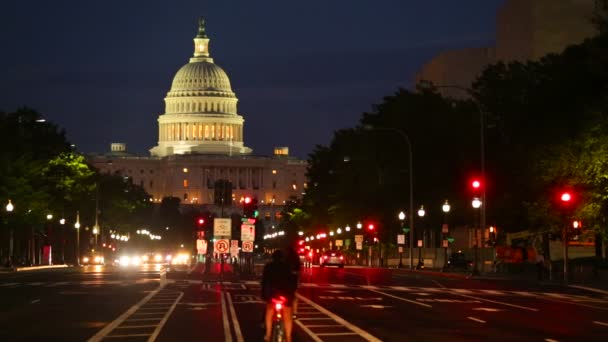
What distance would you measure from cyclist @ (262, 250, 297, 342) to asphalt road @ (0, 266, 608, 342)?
13.3 feet

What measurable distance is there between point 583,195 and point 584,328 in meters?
31.7

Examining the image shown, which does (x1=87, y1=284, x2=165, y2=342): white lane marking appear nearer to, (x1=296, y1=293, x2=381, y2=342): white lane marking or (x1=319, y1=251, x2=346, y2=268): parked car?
(x1=296, y1=293, x2=381, y2=342): white lane marking

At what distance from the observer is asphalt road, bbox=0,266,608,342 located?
93.1ft

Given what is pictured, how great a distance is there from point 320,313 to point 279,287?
13306mm

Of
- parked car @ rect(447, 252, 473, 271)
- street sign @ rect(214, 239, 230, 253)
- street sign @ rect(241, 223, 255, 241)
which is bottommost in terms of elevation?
parked car @ rect(447, 252, 473, 271)

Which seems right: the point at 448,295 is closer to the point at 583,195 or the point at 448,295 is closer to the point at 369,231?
the point at 583,195

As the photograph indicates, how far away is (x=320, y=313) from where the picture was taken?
3581 cm

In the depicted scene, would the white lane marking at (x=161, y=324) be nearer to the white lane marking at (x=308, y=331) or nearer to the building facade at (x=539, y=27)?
the white lane marking at (x=308, y=331)

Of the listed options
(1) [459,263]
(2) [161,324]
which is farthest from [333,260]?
(2) [161,324]

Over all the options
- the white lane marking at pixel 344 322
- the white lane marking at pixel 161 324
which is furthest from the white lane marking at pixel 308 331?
the white lane marking at pixel 161 324

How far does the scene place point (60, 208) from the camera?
116812mm

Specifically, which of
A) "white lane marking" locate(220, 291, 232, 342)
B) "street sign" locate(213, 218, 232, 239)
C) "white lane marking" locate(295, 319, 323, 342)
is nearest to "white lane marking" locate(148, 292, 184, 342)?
"white lane marking" locate(220, 291, 232, 342)

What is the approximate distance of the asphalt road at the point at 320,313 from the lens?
93.1 ft

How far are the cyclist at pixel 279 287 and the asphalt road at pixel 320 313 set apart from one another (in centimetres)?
406
